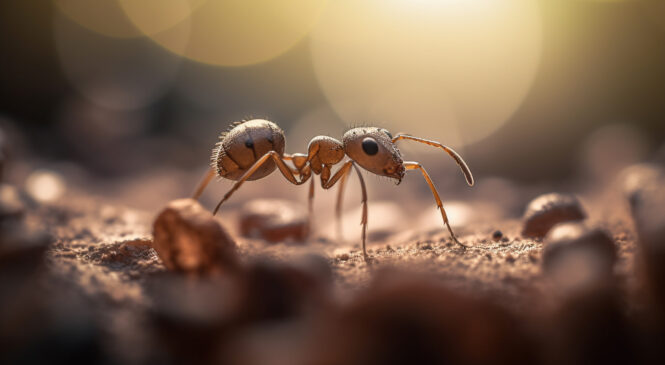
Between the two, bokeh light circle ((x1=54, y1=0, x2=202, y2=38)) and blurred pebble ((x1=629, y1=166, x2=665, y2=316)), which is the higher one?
bokeh light circle ((x1=54, y1=0, x2=202, y2=38))

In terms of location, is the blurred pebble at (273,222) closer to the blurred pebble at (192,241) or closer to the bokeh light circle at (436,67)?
the blurred pebble at (192,241)

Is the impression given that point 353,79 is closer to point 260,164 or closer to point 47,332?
point 260,164

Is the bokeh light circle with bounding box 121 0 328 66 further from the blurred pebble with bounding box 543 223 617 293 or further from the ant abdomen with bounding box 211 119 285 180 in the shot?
the blurred pebble with bounding box 543 223 617 293

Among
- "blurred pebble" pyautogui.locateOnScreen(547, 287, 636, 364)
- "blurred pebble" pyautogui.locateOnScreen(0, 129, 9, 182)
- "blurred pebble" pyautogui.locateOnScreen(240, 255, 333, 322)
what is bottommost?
"blurred pebble" pyautogui.locateOnScreen(547, 287, 636, 364)

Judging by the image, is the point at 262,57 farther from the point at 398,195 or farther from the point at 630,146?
the point at 630,146

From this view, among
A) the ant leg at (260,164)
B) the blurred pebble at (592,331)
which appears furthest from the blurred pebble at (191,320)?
the ant leg at (260,164)

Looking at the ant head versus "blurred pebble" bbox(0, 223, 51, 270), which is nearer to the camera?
"blurred pebble" bbox(0, 223, 51, 270)

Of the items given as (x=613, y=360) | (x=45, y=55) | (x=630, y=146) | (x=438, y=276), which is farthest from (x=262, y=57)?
(x=613, y=360)

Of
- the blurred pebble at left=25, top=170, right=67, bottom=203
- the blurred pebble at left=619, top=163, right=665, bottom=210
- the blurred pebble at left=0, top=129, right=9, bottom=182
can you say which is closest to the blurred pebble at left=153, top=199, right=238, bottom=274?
the blurred pebble at left=619, top=163, right=665, bottom=210
